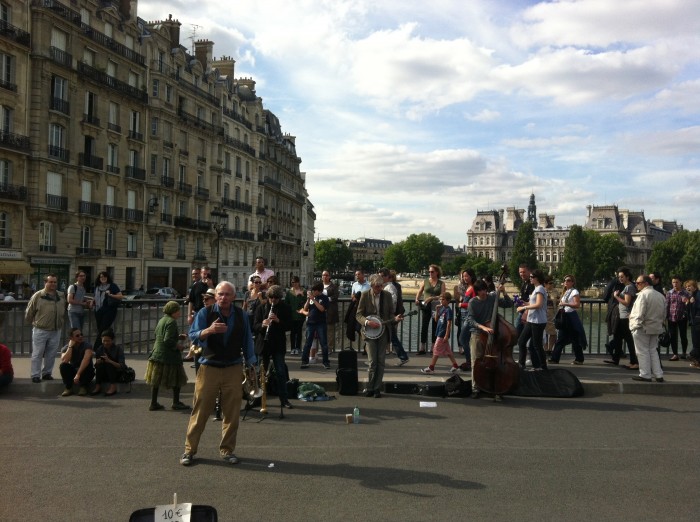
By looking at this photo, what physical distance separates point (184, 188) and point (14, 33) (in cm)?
2118

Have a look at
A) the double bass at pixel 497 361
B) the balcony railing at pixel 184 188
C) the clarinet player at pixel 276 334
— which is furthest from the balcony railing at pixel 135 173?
the double bass at pixel 497 361

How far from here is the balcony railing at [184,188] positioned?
53722 mm

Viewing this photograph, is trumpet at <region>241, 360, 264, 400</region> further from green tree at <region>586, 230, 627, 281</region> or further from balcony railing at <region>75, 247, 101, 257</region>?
green tree at <region>586, 230, 627, 281</region>

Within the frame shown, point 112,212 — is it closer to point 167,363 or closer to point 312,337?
point 312,337

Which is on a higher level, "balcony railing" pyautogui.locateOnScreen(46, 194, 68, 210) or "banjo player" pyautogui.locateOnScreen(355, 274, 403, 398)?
"balcony railing" pyautogui.locateOnScreen(46, 194, 68, 210)

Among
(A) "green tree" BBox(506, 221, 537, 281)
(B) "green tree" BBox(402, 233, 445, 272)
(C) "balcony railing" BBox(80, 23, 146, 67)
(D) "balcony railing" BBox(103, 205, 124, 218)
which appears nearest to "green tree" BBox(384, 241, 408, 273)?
(B) "green tree" BBox(402, 233, 445, 272)

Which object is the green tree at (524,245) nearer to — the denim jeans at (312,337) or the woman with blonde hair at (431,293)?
the woman with blonde hair at (431,293)

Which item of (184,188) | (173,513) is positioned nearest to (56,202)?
(184,188)

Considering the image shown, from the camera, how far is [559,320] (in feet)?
42.7

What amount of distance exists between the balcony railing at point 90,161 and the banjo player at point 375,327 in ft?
119

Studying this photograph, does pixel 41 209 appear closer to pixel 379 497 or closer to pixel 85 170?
pixel 85 170

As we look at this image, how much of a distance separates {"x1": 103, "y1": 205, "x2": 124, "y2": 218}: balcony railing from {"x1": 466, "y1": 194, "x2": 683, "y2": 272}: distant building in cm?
13384

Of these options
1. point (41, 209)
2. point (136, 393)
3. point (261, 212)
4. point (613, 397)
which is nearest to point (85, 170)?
point (41, 209)

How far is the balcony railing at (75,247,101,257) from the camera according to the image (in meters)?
41.0
